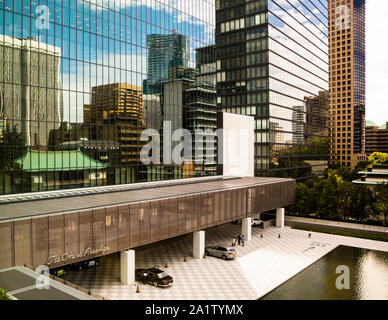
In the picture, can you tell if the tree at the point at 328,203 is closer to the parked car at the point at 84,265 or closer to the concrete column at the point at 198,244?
the concrete column at the point at 198,244

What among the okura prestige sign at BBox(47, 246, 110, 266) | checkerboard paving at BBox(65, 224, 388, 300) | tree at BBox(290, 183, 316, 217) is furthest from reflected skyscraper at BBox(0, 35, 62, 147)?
tree at BBox(290, 183, 316, 217)

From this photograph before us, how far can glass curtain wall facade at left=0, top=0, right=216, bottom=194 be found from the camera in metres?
30.8

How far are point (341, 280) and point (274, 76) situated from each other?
51.4 m

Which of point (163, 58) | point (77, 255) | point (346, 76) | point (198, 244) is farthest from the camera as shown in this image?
point (346, 76)

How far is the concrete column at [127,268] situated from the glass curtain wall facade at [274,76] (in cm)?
4681

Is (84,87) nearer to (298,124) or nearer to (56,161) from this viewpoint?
(56,161)

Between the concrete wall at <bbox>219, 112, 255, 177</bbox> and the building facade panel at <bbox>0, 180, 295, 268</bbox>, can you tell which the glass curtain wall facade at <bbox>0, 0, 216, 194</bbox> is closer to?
the building facade panel at <bbox>0, 180, 295, 268</bbox>

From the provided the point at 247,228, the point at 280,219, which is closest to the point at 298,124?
the point at 280,219

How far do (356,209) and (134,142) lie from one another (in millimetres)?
38001

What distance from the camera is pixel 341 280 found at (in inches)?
1207

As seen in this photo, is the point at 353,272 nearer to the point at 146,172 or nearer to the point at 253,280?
the point at 253,280

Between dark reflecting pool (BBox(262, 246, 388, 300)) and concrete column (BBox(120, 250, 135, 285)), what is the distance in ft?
37.1

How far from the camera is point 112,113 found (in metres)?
39.7

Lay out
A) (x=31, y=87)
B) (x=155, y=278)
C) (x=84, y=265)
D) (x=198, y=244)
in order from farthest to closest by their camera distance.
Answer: (x=198, y=244) → (x=84, y=265) → (x=31, y=87) → (x=155, y=278)
